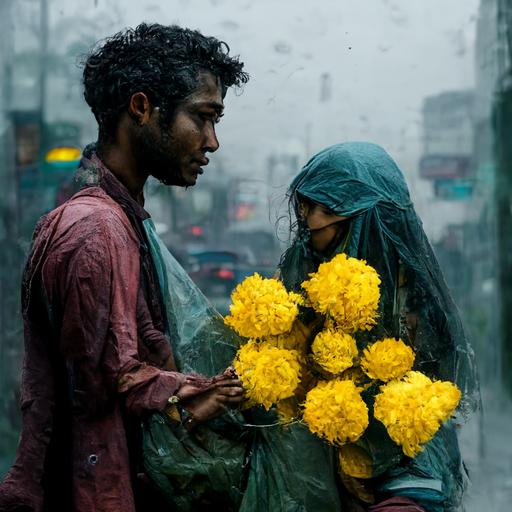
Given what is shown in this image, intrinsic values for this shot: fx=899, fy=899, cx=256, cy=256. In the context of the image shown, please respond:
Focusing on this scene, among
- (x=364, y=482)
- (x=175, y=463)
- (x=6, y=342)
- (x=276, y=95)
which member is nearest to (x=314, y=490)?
(x=364, y=482)

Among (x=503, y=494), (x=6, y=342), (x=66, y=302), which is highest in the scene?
(x=66, y=302)

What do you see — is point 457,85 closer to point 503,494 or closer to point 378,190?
point 503,494

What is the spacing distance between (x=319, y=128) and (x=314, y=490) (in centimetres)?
364

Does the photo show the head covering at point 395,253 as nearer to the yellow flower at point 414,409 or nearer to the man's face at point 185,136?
the yellow flower at point 414,409

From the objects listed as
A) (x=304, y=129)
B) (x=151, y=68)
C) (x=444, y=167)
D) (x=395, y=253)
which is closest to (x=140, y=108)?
(x=151, y=68)

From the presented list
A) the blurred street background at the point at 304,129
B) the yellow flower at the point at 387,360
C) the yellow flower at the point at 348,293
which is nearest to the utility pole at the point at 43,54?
the blurred street background at the point at 304,129

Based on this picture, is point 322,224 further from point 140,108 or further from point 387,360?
point 140,108

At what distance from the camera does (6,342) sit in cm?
577

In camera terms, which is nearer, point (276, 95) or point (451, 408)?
point (451, 408)

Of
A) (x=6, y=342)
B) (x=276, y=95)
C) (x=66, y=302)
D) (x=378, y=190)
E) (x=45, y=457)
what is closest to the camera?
(x=66, y=302)

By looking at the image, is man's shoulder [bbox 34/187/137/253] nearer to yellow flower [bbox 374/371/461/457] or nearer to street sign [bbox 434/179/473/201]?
yellow flower [bbox 374/371/461/457]

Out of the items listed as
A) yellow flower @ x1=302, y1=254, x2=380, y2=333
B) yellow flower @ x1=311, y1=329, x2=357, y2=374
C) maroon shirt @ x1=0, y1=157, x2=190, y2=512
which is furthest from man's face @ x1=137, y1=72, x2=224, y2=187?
yellow flower @ x1=311, y1=329, x2=357, y2=374

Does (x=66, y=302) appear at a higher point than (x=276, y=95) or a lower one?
lower

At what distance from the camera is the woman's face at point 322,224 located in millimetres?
2438
